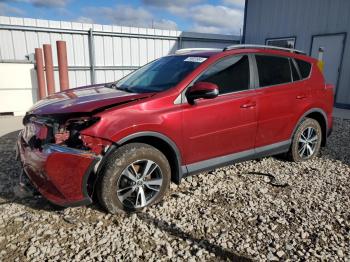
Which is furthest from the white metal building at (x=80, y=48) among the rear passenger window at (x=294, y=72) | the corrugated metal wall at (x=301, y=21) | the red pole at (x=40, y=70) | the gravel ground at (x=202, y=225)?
the rear passenger window at (x=294, y=72)

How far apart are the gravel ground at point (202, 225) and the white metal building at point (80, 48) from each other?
485 cm

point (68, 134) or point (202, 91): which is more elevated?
point (202, 91)

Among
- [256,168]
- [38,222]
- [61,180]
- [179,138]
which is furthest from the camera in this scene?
[256,168]

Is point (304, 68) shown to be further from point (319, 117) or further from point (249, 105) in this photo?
point (249, 105)

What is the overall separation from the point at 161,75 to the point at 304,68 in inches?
89.8

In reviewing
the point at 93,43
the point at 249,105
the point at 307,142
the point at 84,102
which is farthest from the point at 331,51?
the point at 84,102

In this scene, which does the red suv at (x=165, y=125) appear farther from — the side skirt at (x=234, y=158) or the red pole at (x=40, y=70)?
the red pole at (x=40, y=70)

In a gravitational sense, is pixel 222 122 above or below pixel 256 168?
above

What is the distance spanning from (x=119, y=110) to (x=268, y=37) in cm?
1072

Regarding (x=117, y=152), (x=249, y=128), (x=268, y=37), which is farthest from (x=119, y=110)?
(x=268, y=37)

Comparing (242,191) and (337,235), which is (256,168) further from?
(337,235)

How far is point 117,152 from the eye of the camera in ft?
9.82

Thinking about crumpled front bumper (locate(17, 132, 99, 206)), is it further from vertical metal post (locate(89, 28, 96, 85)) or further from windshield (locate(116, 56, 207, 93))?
vertical metal post (locate(89, 28, 96, 85))

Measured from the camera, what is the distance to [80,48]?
403 inches
